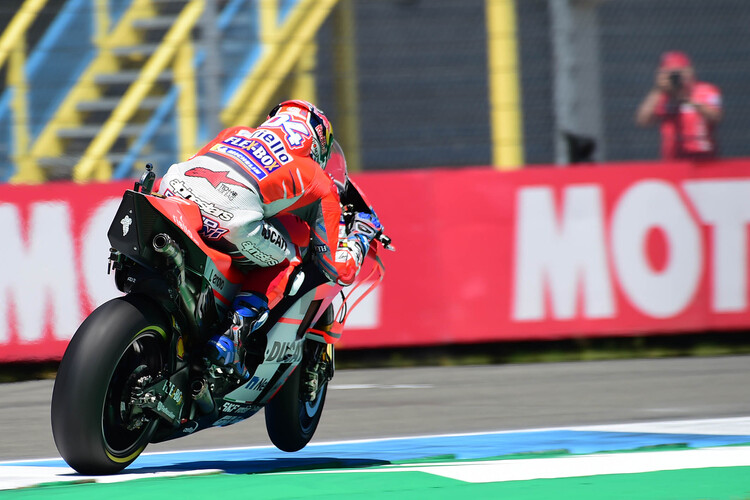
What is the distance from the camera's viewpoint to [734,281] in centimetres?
926

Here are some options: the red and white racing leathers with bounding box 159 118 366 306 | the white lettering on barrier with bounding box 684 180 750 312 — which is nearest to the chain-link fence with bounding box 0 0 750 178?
the white lettering on barrier with bounding box 684 180 750 312

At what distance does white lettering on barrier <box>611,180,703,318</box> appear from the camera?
909 cm

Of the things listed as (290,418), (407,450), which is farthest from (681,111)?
(290,418)

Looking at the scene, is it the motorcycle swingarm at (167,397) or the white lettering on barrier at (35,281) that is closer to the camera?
the motorcycle swingarm at (167,397)

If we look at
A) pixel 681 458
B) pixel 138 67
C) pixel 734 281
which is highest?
pixel 138 67

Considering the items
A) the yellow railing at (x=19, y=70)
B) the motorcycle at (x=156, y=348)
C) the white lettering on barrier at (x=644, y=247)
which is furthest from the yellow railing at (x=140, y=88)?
the motorcycle at (x=156, y=348)

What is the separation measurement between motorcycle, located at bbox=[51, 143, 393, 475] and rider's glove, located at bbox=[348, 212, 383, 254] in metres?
0.33

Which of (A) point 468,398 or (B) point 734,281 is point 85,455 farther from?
(B) point 734,281

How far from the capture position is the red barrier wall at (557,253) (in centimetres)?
895

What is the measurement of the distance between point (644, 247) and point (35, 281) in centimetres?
408

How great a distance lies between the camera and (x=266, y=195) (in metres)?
4.78

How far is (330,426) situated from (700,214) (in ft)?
12.8

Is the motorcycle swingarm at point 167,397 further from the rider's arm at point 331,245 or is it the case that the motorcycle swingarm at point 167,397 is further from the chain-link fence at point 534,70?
the chain-link fence at point 534,70

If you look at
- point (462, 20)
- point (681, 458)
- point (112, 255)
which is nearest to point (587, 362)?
point (462, 20)
